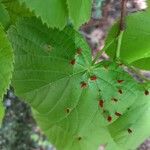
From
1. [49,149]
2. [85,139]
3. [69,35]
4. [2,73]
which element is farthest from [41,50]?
[49,149]

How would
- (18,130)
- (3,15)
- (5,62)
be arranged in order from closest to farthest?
(5,62) < (3,15) < (18,130)

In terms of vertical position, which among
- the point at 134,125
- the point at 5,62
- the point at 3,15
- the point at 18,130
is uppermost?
the point at 3,15

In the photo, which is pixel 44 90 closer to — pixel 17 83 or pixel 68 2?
pixel 17 83

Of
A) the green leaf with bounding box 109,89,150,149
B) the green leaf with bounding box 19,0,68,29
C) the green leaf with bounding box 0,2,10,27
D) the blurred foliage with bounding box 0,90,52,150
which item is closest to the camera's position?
the green leaf with bounding box 19,0,68,29

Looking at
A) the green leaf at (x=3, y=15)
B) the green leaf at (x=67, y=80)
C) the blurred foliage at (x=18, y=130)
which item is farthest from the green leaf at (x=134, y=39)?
the blurred foliage at (x=18, y=130)

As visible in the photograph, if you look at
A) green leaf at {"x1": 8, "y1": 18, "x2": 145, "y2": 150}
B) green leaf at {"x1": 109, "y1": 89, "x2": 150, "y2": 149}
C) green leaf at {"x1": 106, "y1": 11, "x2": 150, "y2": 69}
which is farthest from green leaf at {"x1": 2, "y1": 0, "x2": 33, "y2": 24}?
green leaf at {"x1": 109, "y1": 89, "x2": 150, "y2": 149}

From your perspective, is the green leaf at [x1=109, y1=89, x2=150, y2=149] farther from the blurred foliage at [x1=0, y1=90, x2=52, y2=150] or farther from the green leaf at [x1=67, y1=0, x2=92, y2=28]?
the blurred foliage at [x1=0, y1=90, x2=52, y2=150]

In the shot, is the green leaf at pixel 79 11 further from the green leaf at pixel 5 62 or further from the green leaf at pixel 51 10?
the green leaf at pixel 5 62

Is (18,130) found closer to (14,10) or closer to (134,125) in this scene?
(134,125)

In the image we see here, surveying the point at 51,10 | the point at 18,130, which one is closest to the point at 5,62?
the point at 51,10
